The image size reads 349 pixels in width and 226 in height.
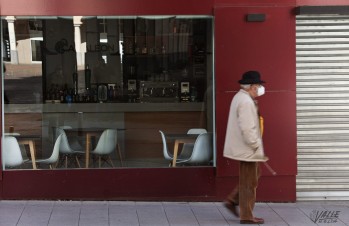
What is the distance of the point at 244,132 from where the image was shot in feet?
24.0

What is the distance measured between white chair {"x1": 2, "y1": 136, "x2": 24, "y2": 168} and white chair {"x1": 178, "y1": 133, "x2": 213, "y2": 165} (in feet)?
7.47

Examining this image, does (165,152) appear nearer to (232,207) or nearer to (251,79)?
(232,207)

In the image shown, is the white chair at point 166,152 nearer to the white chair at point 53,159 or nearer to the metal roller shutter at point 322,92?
the white chair at point 53,159

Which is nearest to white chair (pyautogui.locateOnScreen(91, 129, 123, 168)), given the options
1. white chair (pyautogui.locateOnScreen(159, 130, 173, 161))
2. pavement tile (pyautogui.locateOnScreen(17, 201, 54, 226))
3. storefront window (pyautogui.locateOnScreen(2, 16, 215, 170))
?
storefront window (pyautogui.locateOnScreen(2, 16, 215, 170))

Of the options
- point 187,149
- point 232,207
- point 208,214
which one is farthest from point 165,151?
point 232,207

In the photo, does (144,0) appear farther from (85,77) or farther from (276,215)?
(276,215)

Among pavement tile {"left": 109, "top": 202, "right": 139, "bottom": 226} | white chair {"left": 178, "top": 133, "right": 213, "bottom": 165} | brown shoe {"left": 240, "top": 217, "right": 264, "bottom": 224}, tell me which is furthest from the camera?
white chair {"left": 178, "top": 133, "right": 213, "bottom": 165}

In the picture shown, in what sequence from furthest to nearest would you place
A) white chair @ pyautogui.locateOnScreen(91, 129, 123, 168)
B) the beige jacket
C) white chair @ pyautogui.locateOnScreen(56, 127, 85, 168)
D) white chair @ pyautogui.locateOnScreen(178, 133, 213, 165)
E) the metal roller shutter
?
white chair @ pyautogui.locateOnScreen(91, 129, 123, 168) → white chair @ pyautogui.locateOnScreen(56, 127, 85, 168) → white chair @ pyautogui.locateOnScreen(178, 133, 213, 165) → the metal roller shutter → the beige jacket

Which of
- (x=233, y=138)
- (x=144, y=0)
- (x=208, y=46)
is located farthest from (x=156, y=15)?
(x=233, y=138)

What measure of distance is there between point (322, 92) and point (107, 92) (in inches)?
142

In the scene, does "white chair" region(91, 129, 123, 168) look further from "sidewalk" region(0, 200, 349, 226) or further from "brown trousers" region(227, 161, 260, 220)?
"brown trousers" region(227, 161, 260, 220)

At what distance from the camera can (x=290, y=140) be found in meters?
8.83

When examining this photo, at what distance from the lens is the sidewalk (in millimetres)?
7844

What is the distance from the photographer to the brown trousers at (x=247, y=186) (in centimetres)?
753
